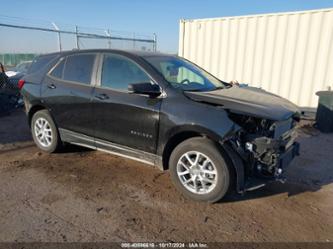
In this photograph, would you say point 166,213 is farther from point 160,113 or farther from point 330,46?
point 330,46

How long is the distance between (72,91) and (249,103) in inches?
107

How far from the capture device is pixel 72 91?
14.9ft

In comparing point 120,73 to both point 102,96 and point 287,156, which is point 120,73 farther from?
point 287,156

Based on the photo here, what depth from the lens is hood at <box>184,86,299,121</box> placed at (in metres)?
3.24

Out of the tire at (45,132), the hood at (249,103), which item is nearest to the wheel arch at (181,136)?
the hood at (249,103)

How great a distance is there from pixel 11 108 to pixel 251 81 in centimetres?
739

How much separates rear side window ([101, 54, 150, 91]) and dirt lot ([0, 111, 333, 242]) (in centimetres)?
136

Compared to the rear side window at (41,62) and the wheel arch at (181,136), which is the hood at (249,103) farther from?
the rear side window at (41,62)

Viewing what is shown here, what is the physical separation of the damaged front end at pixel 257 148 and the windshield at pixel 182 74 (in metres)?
1.00

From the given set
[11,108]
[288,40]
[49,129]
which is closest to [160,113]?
[49,129]

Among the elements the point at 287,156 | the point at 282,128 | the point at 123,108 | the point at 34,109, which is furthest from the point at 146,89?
the point at 34,109

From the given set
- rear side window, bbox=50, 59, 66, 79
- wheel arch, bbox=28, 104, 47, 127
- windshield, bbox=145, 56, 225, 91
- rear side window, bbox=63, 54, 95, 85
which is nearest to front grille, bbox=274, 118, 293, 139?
windshield, bbox=145, 56, 225, 91

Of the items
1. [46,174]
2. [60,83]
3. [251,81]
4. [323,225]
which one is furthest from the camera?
[251,81]

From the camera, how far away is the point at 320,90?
769 cm
